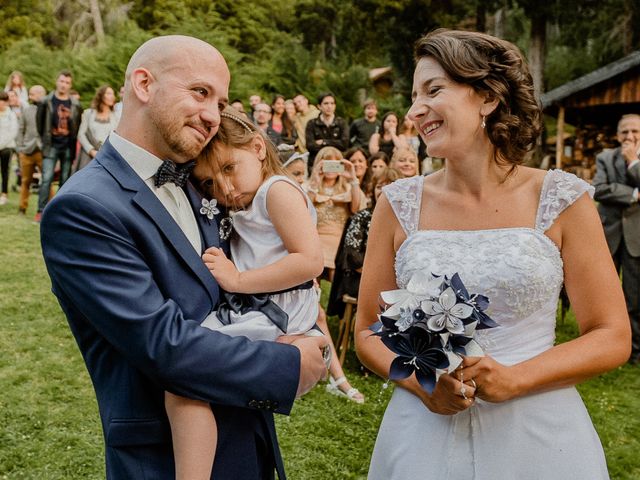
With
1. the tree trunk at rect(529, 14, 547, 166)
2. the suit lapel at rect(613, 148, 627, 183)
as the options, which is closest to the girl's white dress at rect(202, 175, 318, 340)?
the suit lapel at rect(613, 148, 627, 183)

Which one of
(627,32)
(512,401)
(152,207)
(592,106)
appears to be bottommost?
(592,106)

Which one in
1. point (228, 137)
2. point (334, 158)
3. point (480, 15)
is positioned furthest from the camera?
point (480, 15)

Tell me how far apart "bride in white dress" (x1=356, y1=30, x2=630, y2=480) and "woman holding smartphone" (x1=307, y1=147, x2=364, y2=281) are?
16.1 ft

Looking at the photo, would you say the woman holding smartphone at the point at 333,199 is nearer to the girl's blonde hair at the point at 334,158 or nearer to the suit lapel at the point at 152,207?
the girl's blonde hair at the point at 334,158

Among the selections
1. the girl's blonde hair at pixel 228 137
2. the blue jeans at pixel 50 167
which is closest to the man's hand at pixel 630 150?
the girl's blonde hair at pixel 228 137

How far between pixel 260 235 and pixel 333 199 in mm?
4852

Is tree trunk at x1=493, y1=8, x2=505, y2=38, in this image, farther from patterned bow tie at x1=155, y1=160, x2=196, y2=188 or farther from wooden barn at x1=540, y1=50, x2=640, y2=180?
patterned bow tie at x1=155, y1=160, x2=196, y2=188

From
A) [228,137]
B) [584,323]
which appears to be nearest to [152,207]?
[228,137]

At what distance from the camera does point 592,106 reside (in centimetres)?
2183

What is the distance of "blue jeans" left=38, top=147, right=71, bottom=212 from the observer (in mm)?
11641

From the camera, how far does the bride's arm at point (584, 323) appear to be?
2158 mm

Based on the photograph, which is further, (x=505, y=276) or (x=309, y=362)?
(x=505, y=276)

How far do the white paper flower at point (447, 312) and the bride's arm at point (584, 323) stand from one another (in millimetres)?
356

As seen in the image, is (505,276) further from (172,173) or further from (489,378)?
(172,173)
